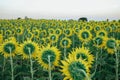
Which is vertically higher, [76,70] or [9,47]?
[76,70]

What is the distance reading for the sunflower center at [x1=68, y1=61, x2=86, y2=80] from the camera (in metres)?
2.60

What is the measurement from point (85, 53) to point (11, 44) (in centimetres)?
198

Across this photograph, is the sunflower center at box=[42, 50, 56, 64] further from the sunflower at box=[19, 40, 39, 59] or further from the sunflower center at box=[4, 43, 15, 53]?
the sunflower center at box=[4, 43, 15, 53]

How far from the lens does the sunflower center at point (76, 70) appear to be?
260 centimetres

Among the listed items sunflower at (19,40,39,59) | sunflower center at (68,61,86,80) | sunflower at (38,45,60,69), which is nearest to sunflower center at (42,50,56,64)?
sunflower at (38,45,60,69)

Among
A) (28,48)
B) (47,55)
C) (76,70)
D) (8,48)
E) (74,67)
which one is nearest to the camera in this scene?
(76,70)

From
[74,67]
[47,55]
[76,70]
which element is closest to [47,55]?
[47,55]

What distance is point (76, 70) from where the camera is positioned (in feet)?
8.68

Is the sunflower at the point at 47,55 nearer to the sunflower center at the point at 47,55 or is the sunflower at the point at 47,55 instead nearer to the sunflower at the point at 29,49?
the sunflower center at the point at 47,55

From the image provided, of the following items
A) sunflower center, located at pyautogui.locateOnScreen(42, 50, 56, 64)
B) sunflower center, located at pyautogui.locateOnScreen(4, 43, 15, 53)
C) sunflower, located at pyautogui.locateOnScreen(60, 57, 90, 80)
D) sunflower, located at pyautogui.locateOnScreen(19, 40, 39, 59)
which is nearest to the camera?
sunflower, located at pyautogui.locateOnScreen(60, 57, 90, 80)

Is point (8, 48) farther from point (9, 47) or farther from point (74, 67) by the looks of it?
point (74, 67)

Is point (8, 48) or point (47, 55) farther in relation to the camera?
point (8, 48)

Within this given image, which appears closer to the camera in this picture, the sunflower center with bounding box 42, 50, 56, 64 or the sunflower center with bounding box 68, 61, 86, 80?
the sunflower center with bounding box 68, 61, 86, 80

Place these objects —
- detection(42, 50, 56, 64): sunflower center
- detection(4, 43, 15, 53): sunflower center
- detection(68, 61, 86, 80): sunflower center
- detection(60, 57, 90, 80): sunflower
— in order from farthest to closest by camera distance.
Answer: detection(4, 43, 15, 53): sunflower center → detection(42, 50, 56, 64): sunflower center → detection(60, 57, 90, 80): sunflower → detection(68, 61, 86, 80): sunflower center
